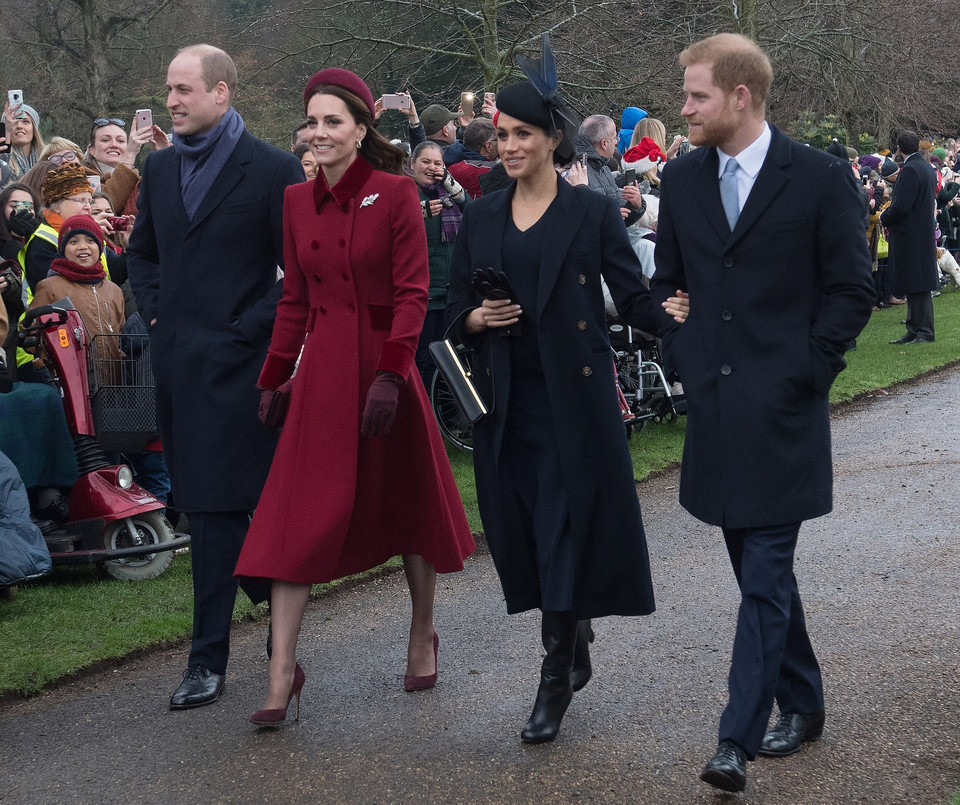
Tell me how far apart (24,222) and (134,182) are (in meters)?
1.52

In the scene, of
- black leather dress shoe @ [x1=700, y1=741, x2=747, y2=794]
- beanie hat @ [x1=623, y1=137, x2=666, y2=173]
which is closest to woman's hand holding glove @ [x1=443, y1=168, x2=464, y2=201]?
beanie hat @ [x1=623, y1=137, x2=666, y2=173]

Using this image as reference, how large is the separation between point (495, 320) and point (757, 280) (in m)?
0.89

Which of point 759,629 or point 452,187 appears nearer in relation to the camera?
point 759,629

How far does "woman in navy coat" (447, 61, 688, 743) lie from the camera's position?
14.6 ft

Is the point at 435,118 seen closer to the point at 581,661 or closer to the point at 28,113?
the point at 28,113

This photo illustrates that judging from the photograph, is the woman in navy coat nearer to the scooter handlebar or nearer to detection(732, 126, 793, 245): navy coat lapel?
detection(732, 126, 793, 245): navy coat lapel

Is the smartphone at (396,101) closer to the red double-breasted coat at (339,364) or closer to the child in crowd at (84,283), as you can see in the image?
the child in crowd at (84,283)

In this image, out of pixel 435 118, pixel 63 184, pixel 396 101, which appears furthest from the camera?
pixel 435 118

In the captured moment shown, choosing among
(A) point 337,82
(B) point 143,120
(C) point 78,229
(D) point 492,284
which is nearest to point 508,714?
(D) point 492,284

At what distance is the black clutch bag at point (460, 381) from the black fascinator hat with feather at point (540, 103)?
0.77 meters

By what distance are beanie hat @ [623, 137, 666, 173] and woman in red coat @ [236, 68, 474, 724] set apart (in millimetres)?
7069

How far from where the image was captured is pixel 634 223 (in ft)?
31.8

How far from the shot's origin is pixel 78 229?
23.3 feet

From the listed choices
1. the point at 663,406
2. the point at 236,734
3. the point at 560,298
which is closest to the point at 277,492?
the point at 236,734
